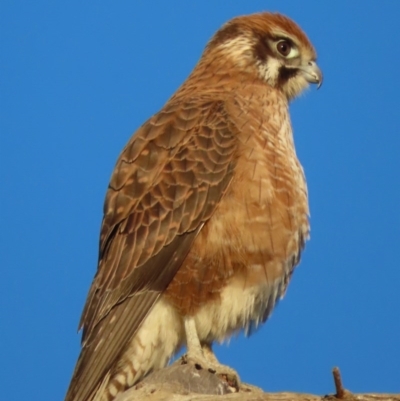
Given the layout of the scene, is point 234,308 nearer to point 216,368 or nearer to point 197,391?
point 216,368

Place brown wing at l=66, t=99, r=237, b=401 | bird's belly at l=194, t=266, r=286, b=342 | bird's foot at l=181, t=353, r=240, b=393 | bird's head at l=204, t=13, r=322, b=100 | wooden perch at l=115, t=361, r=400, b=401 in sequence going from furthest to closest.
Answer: bird's head at l=204, t=13, r=322, b=100 → bird's belly at l=194, t=266, r=286, b=342 → brown wing at l=66, t=99, r=237, b=401 → bird's foot at l=181, t=353, r=240, b=393 → wooden perch at l=115, t=361, r=400, b=401

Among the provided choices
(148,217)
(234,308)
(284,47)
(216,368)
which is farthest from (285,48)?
(216,368)

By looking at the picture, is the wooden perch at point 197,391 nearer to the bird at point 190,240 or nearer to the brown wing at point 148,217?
the bird at point 190,240

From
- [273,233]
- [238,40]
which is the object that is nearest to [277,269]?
[273,233]

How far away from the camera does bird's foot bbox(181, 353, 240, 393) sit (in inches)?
174

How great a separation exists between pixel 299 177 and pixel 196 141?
2.08 ft

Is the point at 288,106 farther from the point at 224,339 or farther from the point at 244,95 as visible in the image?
the point at 224,339

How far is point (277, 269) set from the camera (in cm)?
496

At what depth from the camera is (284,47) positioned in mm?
5812

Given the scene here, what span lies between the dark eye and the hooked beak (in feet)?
0.48

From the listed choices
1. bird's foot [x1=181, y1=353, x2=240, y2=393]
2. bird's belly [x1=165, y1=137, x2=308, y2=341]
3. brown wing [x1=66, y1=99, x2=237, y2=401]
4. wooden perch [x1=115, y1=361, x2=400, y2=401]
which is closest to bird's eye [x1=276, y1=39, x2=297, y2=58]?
brown wing [x1=66, y1=99, x2=237, y2=401]

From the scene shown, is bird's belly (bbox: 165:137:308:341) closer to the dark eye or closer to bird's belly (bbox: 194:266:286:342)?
→ bird's belly (bbox: 194:266:286:342)

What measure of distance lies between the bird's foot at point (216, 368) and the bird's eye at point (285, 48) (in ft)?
7.11

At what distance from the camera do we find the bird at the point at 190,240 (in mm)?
4742
